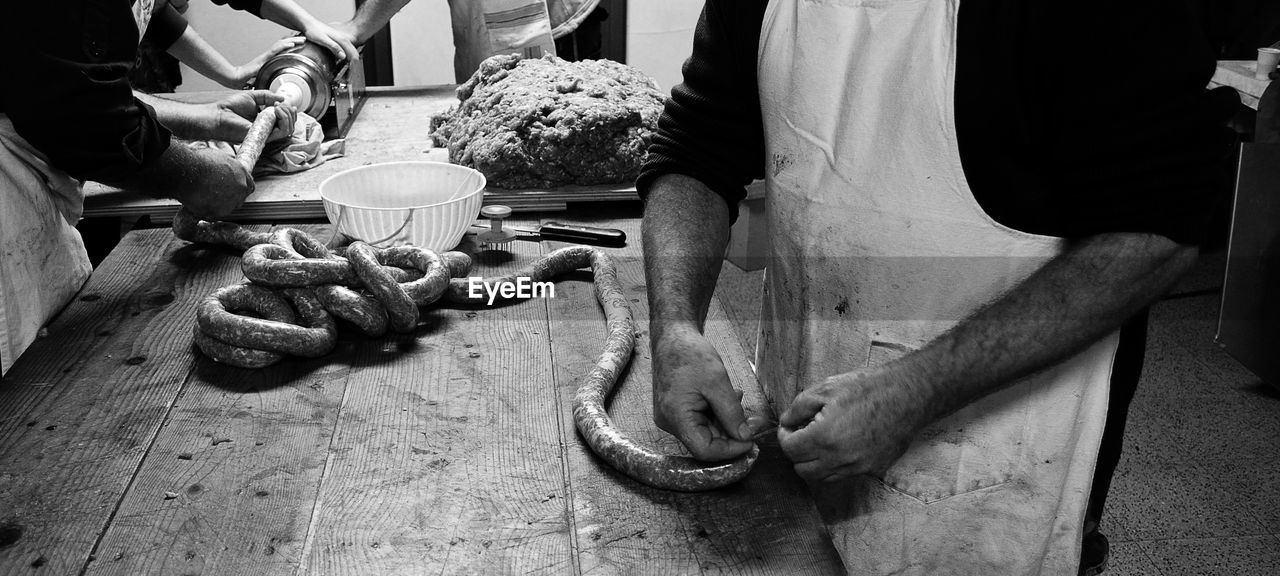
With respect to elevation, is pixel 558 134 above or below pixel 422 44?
above

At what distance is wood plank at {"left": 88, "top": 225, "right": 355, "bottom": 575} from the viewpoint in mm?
1097

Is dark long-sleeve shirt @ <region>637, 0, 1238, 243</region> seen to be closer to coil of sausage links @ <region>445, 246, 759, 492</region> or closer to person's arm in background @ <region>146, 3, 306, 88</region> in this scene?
coil of sausage links @ <region>445, 246, 759, 492</region>

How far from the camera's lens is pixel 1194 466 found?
290 cm

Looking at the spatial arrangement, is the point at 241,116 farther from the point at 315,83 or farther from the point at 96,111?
the point at 96,111

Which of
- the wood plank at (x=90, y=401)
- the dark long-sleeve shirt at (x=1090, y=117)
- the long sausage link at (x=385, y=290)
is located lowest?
the wood plank at (x=90, y=401)

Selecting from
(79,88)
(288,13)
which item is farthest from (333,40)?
(79,88)

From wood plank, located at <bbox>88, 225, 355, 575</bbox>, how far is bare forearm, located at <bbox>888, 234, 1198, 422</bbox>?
78cm

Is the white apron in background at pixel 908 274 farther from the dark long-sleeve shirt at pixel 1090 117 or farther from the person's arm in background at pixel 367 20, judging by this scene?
the person's arm in background at pixel 367 20

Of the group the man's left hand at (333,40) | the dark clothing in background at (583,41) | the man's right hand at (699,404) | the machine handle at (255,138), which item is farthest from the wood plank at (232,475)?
the dark clothing in background at (583,41)

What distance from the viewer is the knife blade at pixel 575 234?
2.07 metres

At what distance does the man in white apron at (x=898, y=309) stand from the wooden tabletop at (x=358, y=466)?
14cm

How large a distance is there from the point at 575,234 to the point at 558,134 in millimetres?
327

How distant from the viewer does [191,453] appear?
129cm

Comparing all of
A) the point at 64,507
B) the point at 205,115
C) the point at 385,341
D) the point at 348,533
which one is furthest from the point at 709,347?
the point at 205,115
